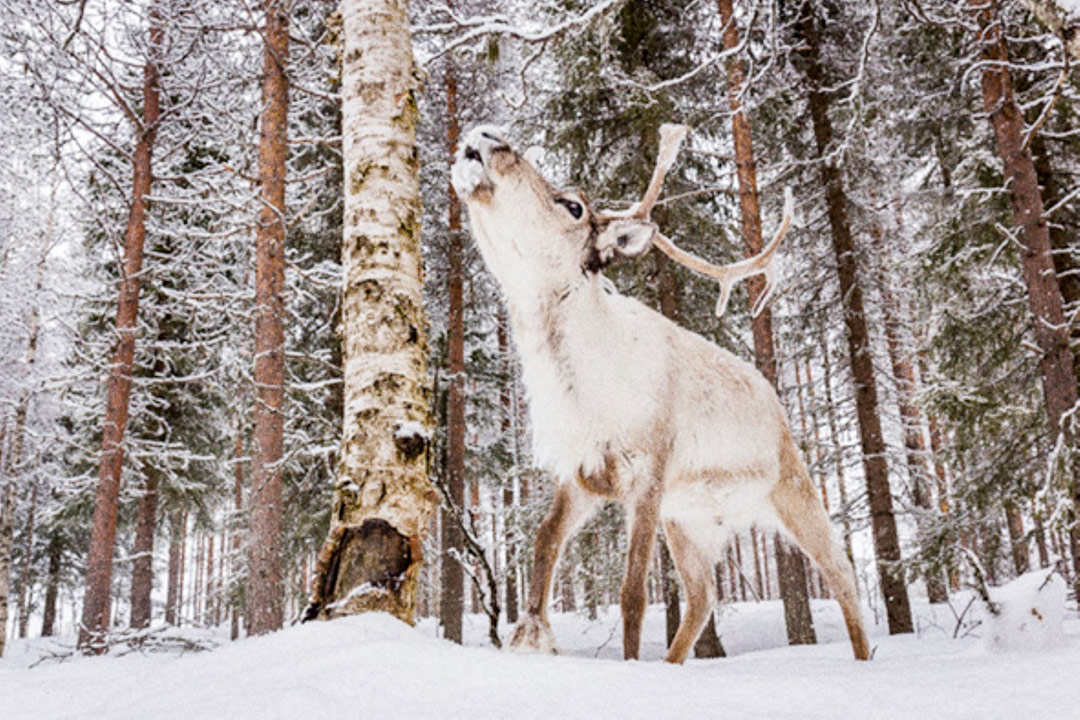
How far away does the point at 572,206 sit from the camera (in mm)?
3475

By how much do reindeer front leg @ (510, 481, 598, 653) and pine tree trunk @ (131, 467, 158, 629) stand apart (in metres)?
13.1

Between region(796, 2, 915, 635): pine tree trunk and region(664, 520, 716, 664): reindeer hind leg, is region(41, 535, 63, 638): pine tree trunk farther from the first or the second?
region(664, 520, 716, 664): reindeer hind leg

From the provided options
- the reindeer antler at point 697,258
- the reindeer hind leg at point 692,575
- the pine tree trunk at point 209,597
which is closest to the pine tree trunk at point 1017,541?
the reindeer hind leg at point 692,575

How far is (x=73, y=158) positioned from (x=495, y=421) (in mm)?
10750

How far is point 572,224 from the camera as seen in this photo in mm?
3469

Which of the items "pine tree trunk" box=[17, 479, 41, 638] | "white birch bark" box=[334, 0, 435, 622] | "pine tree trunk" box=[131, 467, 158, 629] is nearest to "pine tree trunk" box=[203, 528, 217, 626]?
"pine tree trunk" box=[131, 467, 158, 629]

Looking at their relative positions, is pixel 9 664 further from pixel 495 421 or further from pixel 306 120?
pixel 306 120

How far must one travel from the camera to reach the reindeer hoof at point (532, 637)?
2629 millimetres

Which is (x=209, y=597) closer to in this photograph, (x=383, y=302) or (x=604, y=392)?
(x=383, y=302)

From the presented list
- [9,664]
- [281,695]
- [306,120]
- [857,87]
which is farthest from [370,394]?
[9,664]

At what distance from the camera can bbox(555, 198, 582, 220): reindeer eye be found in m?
3.47

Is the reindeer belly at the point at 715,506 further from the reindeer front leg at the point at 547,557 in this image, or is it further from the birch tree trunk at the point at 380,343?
the birch tree trunk at the point at 380,343

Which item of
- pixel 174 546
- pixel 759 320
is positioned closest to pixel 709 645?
pixel 759 320

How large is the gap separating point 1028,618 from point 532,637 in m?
2.12
